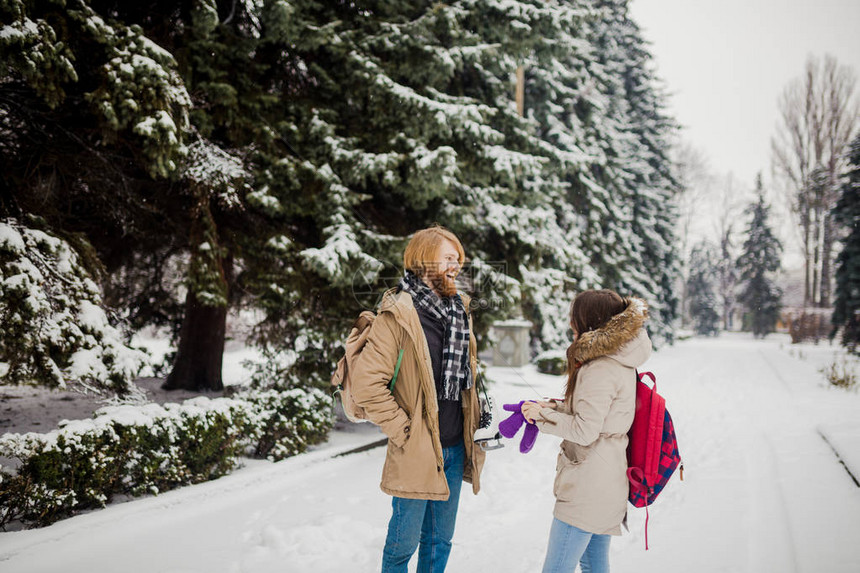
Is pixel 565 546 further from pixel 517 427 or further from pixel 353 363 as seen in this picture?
pixel 353 363

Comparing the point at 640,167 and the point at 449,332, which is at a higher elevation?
the point at 640,167

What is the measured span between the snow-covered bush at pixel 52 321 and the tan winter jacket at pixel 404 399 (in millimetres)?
3438

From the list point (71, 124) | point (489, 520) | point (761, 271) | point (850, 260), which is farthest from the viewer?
point (761, 271)

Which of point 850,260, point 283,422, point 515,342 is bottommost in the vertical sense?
point 283,422

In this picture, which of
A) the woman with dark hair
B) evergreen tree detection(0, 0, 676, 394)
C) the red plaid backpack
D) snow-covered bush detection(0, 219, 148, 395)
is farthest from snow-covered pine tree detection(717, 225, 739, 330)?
snow-covered bush detection(0, 219, 148, 395)

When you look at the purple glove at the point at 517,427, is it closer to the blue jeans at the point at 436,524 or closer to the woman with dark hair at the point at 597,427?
the woman with dark hair at the point at 597,427

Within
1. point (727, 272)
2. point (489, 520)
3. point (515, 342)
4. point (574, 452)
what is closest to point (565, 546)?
point (574, 452)

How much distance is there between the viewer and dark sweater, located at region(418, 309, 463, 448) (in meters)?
2.42

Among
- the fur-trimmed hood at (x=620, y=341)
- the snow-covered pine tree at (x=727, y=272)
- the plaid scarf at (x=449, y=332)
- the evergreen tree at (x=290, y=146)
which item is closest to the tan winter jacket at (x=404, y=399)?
the plaid scarf at (x=449, y=332)

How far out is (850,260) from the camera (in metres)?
17.3

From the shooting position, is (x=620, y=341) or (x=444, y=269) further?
(x=444, y=269)

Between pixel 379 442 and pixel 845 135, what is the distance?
25.7 meters

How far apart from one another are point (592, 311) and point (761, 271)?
43124mm

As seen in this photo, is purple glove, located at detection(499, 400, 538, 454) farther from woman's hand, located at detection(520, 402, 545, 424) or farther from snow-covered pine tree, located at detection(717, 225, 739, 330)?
snow-covered pine tree, located at detection(717, 225, 739, 330)
